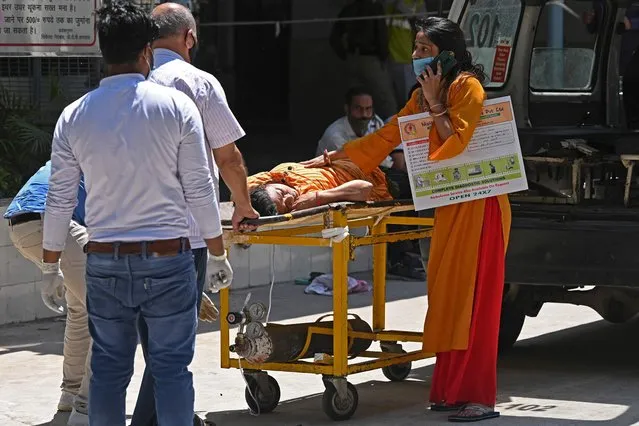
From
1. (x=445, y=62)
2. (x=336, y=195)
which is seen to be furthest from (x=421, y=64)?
(x=336, y=195)

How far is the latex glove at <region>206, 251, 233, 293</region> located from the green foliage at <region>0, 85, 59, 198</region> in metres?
4.04

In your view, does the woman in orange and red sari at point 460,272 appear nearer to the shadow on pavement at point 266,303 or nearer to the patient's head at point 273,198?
the patient's head at point 273,198

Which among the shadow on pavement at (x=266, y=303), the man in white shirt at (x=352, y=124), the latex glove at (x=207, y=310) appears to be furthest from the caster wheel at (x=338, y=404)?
the man in white shirt at (x=352, y=124)

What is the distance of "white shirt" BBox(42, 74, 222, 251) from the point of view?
5.00 meters

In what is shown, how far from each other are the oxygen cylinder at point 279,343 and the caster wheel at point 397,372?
660 mm

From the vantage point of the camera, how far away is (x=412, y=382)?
750 centimetres

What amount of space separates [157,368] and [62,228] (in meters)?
0.65

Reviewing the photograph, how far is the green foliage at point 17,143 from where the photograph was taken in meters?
9.27

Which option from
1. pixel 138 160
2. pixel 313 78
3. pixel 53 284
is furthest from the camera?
pixel 313 78

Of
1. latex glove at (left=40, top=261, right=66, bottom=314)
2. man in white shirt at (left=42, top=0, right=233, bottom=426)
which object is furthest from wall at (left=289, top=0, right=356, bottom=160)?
man in white shirt at (left=42, top=0, right=233, bottom=426)

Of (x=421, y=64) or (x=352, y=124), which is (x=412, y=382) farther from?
(x=352, y=124)

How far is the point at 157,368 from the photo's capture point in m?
5.13

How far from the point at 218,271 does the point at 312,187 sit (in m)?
1.74

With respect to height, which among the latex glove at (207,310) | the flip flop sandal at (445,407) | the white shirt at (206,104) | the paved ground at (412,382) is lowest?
the paved ground at (412,382)
